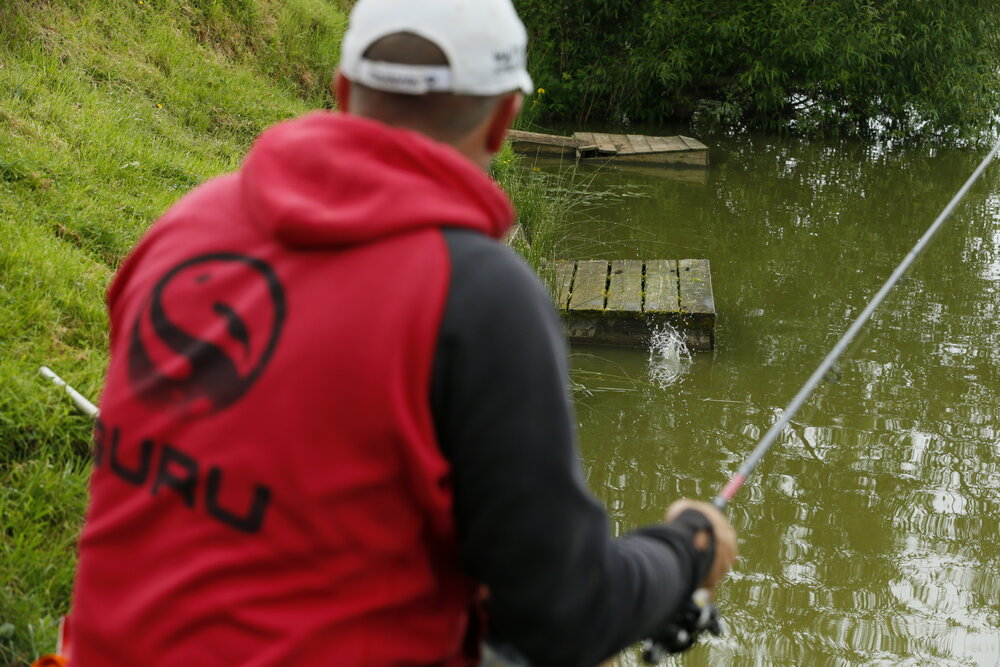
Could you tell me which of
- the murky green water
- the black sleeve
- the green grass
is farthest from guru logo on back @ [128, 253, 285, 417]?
the murky green water

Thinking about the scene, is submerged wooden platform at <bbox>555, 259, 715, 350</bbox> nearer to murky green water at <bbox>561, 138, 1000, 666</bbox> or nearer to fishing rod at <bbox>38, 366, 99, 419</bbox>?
murky green water at <bbox>561, 138, 1000, 666</bbox>

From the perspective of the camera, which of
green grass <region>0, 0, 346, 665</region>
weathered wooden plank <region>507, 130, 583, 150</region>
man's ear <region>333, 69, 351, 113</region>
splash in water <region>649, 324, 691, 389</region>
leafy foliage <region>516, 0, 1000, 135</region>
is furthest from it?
leafy foliage <region>516, 0, 1000, 135</region>

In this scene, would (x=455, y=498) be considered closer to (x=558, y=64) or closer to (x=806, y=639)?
(x=806, y=639)

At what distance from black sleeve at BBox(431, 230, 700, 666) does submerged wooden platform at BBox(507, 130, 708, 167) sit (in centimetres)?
964

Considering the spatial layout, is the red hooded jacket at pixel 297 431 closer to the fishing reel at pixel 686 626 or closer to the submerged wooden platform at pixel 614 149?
the fishing reel at pixel 686 626

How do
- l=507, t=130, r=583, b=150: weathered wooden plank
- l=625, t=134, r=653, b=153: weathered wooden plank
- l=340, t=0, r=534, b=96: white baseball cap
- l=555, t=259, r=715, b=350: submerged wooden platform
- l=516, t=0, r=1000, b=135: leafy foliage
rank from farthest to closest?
l=516, t=0, r=1000, b=135: leafy foliage
l=625, t=134, r=653, b=153: weathered wooden plank
l=507, t=130, r=583, b=150: weathered wooden plank
l=555, t=259, r=715, b=350: submerged wooden platform
l=340, t=0, r=534, b=96: white baseball cap

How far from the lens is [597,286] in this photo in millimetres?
6680

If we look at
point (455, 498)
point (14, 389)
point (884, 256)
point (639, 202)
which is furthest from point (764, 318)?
point (455, 498)

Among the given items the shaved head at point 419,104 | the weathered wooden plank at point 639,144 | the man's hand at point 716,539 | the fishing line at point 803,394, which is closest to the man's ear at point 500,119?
the shaved head at point 419,104

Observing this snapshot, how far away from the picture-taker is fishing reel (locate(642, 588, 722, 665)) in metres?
1.70

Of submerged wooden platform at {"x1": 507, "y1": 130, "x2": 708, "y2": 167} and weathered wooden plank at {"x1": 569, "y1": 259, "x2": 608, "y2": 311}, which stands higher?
submerged wooden platform at {"x1": 507, "y1": 130, "x2": 708, "y2": 167}

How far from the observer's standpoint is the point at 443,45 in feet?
4.62

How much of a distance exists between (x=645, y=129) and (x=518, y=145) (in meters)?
3.32

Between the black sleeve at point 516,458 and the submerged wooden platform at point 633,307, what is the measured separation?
490 centimetres
